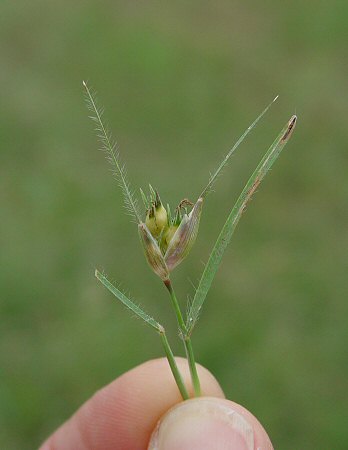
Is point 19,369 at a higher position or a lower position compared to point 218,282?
lower

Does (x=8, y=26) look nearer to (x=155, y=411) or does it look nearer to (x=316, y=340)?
(x=316, y=340)

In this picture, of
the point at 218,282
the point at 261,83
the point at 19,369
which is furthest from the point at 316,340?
the point at 261,83

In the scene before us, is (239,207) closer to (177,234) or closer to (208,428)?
(177,234)

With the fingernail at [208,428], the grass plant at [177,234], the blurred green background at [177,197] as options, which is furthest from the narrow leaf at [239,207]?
the blurred green background at [177,197]

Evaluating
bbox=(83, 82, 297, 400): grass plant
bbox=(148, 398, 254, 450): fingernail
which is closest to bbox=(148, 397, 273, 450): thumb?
bbox=(148, 398, 254, 450): fingernail

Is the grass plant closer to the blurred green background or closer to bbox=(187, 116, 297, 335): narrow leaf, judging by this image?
bbox=(187, 116, 297, 335): narrow leaf

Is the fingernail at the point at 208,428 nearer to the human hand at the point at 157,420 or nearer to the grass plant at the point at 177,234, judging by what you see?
the human hand at the point at 157,420

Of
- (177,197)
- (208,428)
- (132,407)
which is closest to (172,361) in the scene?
(208,428)
